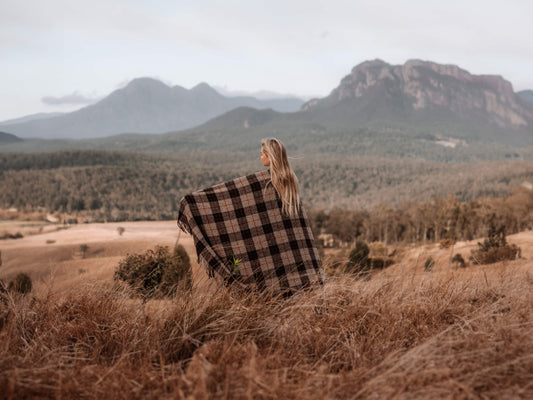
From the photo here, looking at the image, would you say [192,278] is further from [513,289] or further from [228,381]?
[513,289]

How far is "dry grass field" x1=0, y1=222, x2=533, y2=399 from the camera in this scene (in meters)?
1.69

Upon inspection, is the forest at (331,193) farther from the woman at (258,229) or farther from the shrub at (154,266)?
the woman at (258,229)

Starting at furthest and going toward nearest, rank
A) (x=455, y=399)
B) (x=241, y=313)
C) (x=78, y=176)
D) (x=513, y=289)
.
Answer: (x=78, y=176)
(x=513, y=289)
(x=241, y=313)
(x=455, y=399)

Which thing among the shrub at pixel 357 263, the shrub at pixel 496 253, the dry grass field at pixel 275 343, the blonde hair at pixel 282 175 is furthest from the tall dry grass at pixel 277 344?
the shrub at pixel 496 253

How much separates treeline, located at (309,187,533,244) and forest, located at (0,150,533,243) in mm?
120

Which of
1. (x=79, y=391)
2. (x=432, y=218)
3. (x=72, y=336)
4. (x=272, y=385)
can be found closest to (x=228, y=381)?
(x=272, y=385)

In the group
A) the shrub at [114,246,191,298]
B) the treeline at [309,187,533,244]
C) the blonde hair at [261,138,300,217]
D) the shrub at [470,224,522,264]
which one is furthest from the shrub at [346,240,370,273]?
the treeline at [309,187,533,244]

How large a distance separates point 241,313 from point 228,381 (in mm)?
890

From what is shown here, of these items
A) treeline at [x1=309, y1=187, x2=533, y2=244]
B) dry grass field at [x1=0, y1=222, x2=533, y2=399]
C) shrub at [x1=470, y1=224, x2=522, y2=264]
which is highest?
dry grass field at [x1=0, y1=222, x2=533, y2=399]

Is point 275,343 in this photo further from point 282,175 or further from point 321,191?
point 321,191

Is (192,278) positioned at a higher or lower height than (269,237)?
lower

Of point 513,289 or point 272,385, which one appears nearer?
point 272,385

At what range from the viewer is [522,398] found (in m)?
1.67

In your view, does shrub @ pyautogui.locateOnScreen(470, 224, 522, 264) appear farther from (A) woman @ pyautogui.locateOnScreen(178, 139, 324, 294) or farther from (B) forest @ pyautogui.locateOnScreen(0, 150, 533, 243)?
(B) forest @ pyautogui.locateOnScreen(0, 150, 533, 243)
